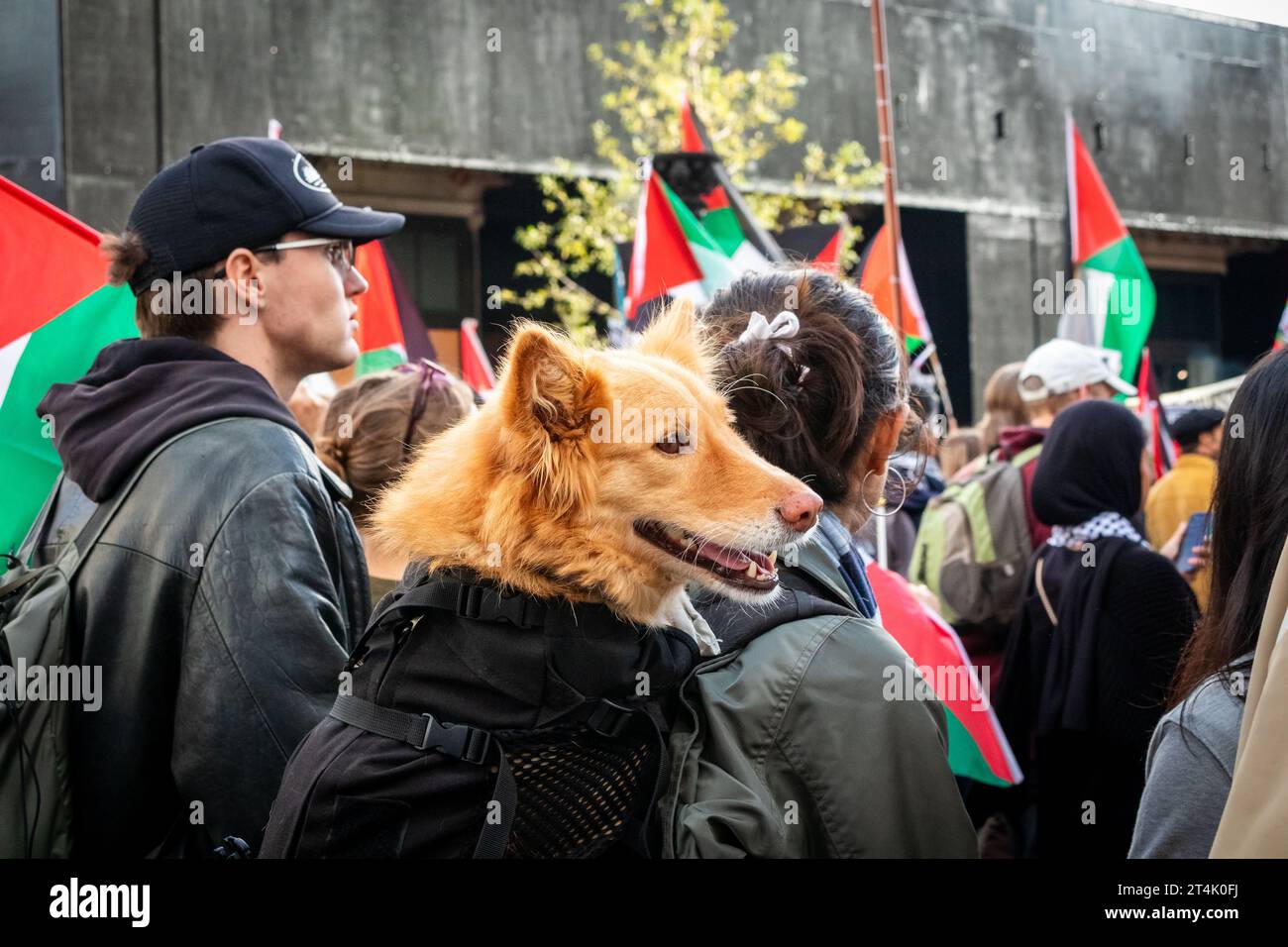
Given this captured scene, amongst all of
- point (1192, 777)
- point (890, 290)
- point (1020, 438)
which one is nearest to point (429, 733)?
point (1192, 777)

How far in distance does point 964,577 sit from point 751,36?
51.4 ft

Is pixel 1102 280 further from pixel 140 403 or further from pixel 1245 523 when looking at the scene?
pixel 140 403

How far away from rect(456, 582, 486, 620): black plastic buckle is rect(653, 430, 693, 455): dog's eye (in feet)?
1.29

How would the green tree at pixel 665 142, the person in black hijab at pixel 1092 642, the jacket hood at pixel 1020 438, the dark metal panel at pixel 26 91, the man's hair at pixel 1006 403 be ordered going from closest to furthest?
the person in black hijab at pixel 1092 642
the jacket hood at pixel 1020 438
the man's hair at pixel 1006 403
the dark metal panel at pixel 26 91
the green tree at pixel 665 142

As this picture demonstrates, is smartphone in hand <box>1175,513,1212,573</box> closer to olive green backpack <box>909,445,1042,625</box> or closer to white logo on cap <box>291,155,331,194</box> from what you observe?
olive green backpack <box>909,445,1042,625</box>

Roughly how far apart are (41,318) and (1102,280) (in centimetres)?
780

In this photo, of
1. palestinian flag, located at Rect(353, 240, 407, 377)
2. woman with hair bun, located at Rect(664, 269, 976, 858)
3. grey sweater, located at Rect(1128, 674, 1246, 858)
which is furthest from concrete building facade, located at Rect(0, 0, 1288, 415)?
grey sweater, located at Rect(1128, 674, 1246, 858)

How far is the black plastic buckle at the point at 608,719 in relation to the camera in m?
1.96

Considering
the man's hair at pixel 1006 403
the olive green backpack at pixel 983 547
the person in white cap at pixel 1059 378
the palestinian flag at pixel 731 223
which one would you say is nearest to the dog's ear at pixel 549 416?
the olive green backpack at pixel 983 547

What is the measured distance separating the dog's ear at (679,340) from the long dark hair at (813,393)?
0.11 m

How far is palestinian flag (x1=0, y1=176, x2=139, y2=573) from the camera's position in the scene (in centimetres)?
354

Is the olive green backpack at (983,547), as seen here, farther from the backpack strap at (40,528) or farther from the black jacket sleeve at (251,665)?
the backpack strap at (40,528)

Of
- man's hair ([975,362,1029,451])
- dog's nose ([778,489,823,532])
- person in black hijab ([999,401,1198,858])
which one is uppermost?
man's hair ([975,362,1029,451])

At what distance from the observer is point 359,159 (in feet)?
58.5
